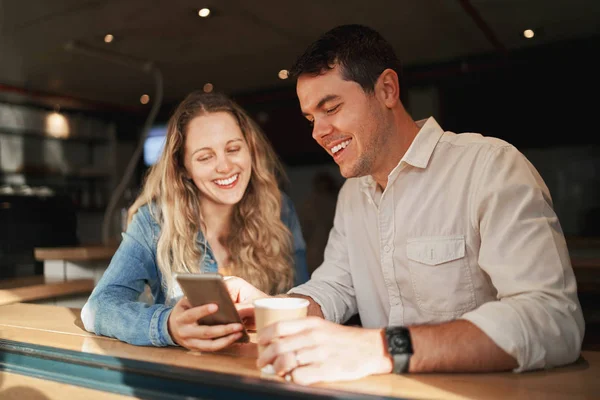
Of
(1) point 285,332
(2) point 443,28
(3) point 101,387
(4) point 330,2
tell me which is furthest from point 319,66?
(2) point 443,28

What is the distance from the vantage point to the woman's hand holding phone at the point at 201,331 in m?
1.01

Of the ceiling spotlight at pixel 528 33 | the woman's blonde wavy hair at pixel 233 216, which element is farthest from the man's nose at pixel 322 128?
the ceiling spotlight at pixel 528 33

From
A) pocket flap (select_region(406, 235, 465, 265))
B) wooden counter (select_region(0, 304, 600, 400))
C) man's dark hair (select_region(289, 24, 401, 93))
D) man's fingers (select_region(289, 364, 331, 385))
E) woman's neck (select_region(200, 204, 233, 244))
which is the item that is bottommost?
wooden counter (select_region(0, 304, 600, 400))

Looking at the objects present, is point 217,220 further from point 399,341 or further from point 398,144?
point 399,341

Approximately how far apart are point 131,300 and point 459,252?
2.85 feet

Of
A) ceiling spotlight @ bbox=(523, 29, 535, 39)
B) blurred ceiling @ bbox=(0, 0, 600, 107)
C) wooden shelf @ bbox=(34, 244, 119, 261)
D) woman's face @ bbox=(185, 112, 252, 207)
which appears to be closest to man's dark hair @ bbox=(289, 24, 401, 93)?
woman's face @ bbox=(185, 112, 252, 207)

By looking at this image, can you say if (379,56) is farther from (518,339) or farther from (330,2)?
(330,2)

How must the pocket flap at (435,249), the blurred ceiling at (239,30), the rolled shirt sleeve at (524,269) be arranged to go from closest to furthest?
1. the rolled shirt sleeve at (524,269)
2. the pocket flap at (435,249)
3. the blurred ceiling at (239,30)

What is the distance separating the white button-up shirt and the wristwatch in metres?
0.13

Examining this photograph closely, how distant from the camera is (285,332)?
0.87 m

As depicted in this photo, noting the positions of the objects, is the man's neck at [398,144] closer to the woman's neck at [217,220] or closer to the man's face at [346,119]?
the man's face at [346,119]

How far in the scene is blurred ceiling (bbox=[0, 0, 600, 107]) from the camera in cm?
355

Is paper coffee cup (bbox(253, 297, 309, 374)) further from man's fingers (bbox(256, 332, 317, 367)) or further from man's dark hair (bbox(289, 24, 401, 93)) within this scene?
man's dark hair (bbox(289, 24, 401, 93))

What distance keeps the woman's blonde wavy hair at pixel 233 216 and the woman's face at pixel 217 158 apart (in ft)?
0.15
